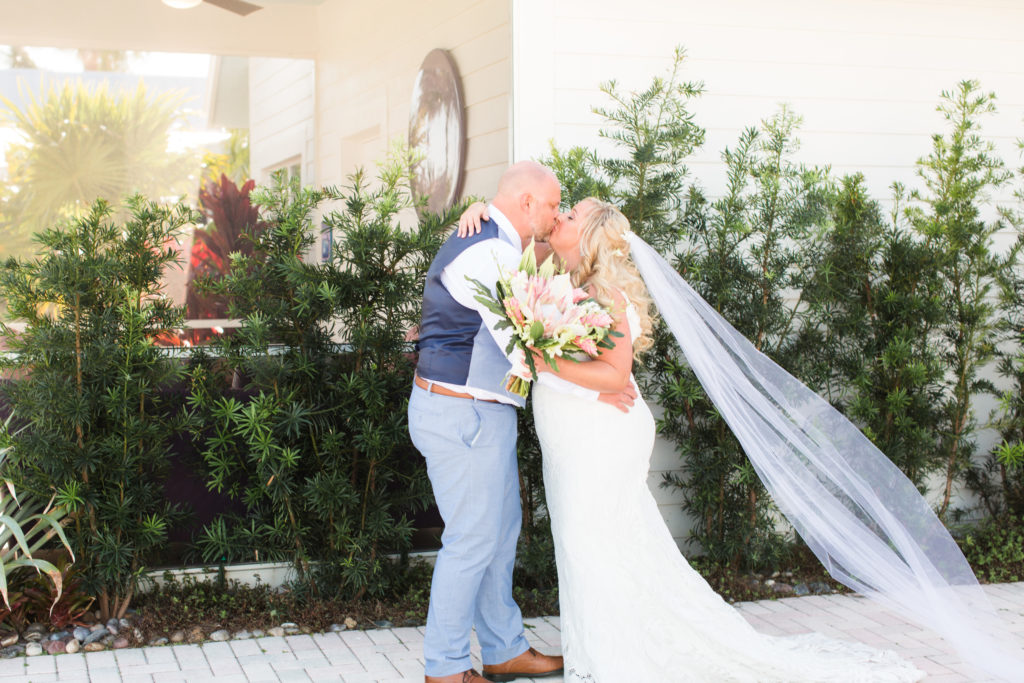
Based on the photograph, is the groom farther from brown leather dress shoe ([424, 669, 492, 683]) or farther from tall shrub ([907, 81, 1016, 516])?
tall shrub ([907, 81, 1016, 516])

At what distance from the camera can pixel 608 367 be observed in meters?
3.16

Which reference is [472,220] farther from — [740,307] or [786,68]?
[786,68]

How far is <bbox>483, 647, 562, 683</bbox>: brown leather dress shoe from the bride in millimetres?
168

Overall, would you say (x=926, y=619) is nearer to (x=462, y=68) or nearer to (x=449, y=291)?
(x=449, y=291)

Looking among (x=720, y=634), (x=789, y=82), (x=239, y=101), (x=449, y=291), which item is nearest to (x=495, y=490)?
(x=449, y=291)

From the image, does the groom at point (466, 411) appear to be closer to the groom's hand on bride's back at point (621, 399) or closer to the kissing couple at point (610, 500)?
the kissing couple at point (610, 500)

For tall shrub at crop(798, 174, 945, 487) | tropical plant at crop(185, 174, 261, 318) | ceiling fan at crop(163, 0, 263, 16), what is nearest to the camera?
tropical plant at crop(185, 174, 261, 318)

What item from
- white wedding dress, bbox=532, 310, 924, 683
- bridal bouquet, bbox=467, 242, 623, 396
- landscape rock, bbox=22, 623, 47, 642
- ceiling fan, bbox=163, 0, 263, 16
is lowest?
landscape rock, bbox=22, 623, 47, 642

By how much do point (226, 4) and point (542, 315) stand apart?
10.8ft

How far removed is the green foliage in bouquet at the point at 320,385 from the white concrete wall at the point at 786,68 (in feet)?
3.31

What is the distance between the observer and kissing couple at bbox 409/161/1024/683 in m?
3.23

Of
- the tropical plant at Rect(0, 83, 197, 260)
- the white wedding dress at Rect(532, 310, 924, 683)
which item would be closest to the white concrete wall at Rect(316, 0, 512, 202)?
the tropical plant at Rect(0, 83, 197, 260)

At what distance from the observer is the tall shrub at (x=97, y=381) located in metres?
3.73

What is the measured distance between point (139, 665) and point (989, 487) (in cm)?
439
